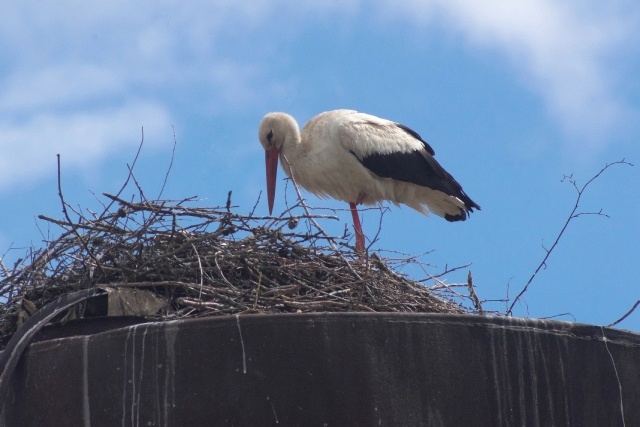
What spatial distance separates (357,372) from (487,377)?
1.79 feet

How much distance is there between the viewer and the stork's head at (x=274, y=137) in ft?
28.8

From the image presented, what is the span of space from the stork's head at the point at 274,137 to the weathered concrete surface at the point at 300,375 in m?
4.60

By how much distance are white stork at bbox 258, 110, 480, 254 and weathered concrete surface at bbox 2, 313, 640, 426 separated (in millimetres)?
3975

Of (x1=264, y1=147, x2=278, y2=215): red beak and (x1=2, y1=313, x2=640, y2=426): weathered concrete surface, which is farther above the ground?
(x1=264, y1=147, x2=278, y2=215): red beak

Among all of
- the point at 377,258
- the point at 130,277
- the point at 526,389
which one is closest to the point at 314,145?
the point at 377,258

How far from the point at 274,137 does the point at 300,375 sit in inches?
197

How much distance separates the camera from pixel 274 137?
892 centimetres

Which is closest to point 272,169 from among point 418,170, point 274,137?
point 274,137

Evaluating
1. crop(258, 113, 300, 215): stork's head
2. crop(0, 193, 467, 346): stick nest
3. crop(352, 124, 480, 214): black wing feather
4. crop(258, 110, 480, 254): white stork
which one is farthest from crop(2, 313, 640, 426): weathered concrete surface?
crop(258, 113, 300, 215): stork's head

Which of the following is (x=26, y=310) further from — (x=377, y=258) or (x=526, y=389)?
(x=526, y=389)

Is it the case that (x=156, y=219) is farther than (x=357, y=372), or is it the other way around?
(x=156, y=219)

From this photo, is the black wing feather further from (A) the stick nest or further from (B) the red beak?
(A) the stick nest

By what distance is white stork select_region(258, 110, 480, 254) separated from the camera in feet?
28.1

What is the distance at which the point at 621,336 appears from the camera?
462 centimetres
